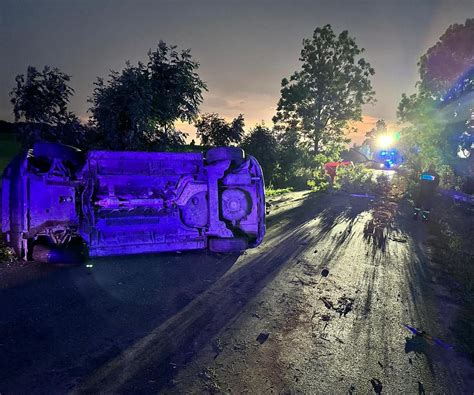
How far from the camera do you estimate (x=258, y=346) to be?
99.8 inches

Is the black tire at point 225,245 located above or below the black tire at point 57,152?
below

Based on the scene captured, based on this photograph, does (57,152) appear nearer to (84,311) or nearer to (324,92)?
(84,311)

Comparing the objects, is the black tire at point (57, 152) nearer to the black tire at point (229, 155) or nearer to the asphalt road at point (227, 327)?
the asphalt road at point (227, 327)

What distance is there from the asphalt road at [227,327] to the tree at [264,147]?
12.4m

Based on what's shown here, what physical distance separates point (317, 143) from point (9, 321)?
2223 centimetres

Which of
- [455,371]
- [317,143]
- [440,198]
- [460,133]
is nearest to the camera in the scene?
[455,371]

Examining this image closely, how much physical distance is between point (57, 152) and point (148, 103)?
5.40 meters

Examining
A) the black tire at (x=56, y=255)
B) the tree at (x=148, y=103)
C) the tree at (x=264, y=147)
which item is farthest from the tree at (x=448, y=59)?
the black tire at (x=56, y=255)

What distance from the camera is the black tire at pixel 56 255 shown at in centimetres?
360

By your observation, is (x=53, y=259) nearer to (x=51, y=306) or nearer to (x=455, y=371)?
(x=51, y=306)

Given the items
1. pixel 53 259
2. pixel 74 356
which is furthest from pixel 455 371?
pixel 53 259

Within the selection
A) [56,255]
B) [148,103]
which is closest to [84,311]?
[56,255]

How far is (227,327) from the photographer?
2775 mm

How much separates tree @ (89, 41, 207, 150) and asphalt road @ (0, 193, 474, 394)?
6.04 metres
